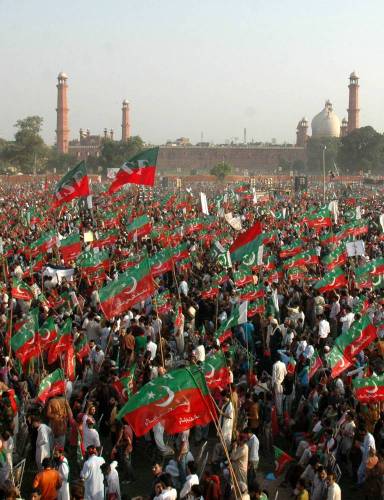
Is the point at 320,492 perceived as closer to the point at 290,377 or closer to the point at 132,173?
the point at 290,377

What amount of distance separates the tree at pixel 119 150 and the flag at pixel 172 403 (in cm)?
6316

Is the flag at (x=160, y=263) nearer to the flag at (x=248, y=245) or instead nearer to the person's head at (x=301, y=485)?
the flag at (x=248, y=245)

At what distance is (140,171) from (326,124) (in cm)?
7541

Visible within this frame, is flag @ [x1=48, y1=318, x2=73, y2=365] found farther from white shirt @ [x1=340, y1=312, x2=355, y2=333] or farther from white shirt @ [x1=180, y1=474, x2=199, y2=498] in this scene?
white shirt @ [x1=340, y1=312, x2=355, y2=333]

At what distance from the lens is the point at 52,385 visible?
7.91 metres

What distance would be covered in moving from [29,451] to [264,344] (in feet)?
12.3

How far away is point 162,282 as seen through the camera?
1440cm

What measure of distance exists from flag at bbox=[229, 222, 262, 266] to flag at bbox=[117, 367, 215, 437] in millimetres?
6396

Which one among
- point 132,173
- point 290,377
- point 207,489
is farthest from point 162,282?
point 207,489

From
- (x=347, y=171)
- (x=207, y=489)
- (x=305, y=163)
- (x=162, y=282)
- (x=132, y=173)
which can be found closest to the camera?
(x=207, y=489)

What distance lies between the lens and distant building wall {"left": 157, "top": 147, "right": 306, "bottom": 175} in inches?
3789

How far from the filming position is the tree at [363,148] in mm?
70000

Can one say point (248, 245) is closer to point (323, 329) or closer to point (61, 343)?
point (323, 329)

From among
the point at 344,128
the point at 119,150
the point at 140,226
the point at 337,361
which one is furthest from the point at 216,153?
the point at 337,361
